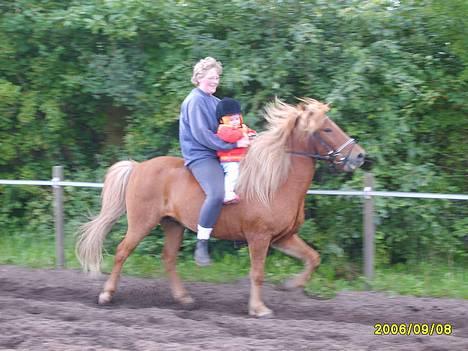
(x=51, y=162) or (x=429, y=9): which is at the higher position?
(x=429, y=9)

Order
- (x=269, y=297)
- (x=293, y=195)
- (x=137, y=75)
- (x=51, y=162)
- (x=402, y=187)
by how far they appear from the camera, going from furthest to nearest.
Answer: (x=51, y=162), (x=137, y=75), (x=402, y=187), (x=269, y=297), (x=293, y=195)

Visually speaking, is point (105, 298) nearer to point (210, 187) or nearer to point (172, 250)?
point (172, 250)

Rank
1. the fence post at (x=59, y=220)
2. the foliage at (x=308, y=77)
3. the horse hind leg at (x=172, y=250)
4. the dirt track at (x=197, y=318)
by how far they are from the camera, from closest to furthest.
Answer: the dirt track at (x=197, y=318), the horse hind leg at (x=172, y=250), the foliage at (x=308, y=77), the fence post at (x=59, y=220)

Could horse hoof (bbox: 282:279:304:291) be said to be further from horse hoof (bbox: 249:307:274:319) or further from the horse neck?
the horse neck

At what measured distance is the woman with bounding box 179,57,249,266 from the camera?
21.9 ft

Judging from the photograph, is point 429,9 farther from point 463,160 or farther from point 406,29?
point 463,160

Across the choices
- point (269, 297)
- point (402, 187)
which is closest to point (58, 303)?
point (269, 297)

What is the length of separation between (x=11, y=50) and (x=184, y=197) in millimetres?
4172

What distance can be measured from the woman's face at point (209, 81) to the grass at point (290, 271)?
2.37 metres

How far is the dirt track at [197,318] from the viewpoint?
5.53 metres

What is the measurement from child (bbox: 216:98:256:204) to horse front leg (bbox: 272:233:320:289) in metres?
0.71

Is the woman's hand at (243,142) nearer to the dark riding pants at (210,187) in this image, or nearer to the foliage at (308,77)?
the dark riding pants at (210,187)

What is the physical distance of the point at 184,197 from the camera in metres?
6.96

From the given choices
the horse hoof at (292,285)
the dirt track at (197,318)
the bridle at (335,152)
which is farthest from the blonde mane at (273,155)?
the dirt track at (197,318)
